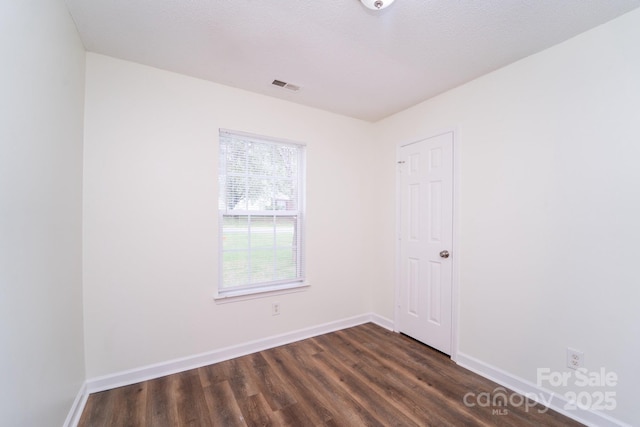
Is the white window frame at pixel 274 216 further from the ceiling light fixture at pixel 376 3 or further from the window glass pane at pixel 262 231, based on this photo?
the ceiling light fixture at pixel 376 3

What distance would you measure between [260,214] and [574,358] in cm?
270

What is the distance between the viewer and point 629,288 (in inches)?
62.6

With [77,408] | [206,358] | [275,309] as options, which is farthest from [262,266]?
[77,408]

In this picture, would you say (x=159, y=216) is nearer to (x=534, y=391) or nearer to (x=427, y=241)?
(x=427, y=241)

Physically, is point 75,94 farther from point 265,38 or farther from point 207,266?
point 207,266

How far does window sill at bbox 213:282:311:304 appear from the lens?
2.49 m

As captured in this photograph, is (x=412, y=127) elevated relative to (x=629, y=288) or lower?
elevated

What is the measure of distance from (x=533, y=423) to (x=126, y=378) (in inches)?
115

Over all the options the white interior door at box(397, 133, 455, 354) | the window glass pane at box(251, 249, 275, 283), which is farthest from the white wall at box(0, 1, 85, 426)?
the white interior door at box(397, 133, 455, 354)

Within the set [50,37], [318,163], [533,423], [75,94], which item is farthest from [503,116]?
[75,94]

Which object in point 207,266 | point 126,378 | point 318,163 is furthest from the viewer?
point 318,163

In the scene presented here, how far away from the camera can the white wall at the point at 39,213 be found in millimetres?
1024

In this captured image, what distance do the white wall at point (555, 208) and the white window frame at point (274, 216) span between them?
1.59m

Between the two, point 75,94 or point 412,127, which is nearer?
point 75,94
